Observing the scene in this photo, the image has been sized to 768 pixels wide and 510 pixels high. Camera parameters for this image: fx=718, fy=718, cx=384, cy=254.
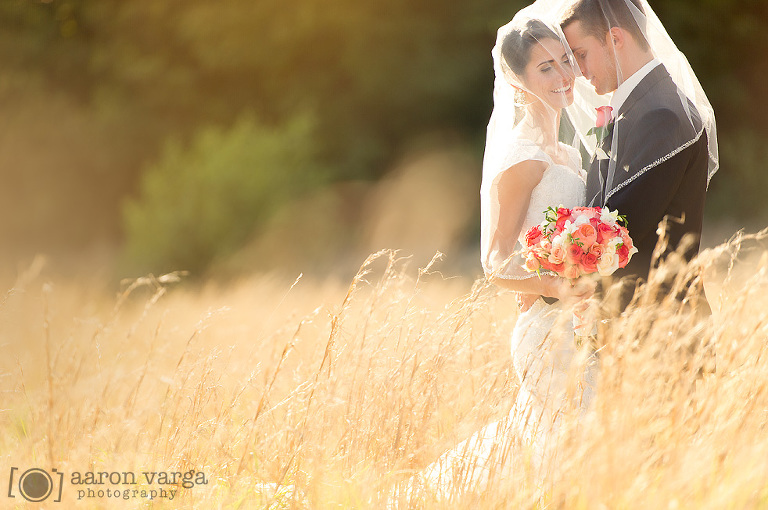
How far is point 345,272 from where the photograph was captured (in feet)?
39.8

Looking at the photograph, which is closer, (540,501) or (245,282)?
(540,501)

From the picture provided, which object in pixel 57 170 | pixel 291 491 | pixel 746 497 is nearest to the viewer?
pixel 746 497

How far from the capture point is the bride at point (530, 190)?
2.90 meters

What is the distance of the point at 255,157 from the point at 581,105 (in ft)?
31.8

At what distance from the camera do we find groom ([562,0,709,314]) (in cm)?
287

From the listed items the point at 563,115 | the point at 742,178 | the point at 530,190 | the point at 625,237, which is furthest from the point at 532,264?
the point at 742,178

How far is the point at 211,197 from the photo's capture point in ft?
40.3

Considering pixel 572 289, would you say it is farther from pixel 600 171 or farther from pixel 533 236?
pixel 600 171

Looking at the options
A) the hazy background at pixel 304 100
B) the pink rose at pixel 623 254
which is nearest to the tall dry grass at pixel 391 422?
the pink rose at pixel 623 254

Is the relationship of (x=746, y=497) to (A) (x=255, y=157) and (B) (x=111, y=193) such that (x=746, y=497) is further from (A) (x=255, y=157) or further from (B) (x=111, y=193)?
(B) (x=111, y=193)

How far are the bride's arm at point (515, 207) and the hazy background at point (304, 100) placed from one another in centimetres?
1081

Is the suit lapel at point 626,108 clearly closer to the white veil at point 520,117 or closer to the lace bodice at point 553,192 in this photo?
the lace bodice at point 553,192

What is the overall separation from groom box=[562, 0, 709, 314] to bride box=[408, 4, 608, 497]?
13cm

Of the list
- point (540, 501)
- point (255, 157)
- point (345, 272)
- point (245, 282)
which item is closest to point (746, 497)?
point (540, 501)
